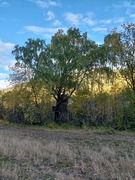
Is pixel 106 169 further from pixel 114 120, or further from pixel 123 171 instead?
pixel 114 120

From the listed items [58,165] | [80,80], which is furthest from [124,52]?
[58,165]

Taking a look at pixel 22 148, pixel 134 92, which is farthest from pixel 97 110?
pixel 22 148

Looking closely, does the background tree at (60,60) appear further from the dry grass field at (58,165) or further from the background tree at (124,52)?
the dry grass field at (58,165)

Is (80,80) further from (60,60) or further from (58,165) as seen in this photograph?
(58,165)

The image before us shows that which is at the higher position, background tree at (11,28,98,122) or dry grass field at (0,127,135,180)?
background tree at (11,28,98,122)

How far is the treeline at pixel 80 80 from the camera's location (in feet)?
76.3

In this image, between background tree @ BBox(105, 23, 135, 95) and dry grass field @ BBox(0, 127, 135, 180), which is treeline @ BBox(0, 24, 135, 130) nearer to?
background tree @ BBox(105, 23, 135, 95)

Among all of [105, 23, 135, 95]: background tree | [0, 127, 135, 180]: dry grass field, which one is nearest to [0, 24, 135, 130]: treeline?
[105, 23, 135, 95]: background tree

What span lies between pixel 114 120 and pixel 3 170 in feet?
57.5

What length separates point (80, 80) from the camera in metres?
24.3

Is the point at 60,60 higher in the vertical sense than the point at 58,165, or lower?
higher

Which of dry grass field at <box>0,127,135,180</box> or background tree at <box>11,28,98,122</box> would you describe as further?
background tree at <box>11,28,98,122</box>

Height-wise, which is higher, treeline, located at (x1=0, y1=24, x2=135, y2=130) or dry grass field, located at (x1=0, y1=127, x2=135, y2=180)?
treeline, located at (x1=0, y1=24, x2=135, y2=130)

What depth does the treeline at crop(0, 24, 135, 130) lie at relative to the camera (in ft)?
76.3
